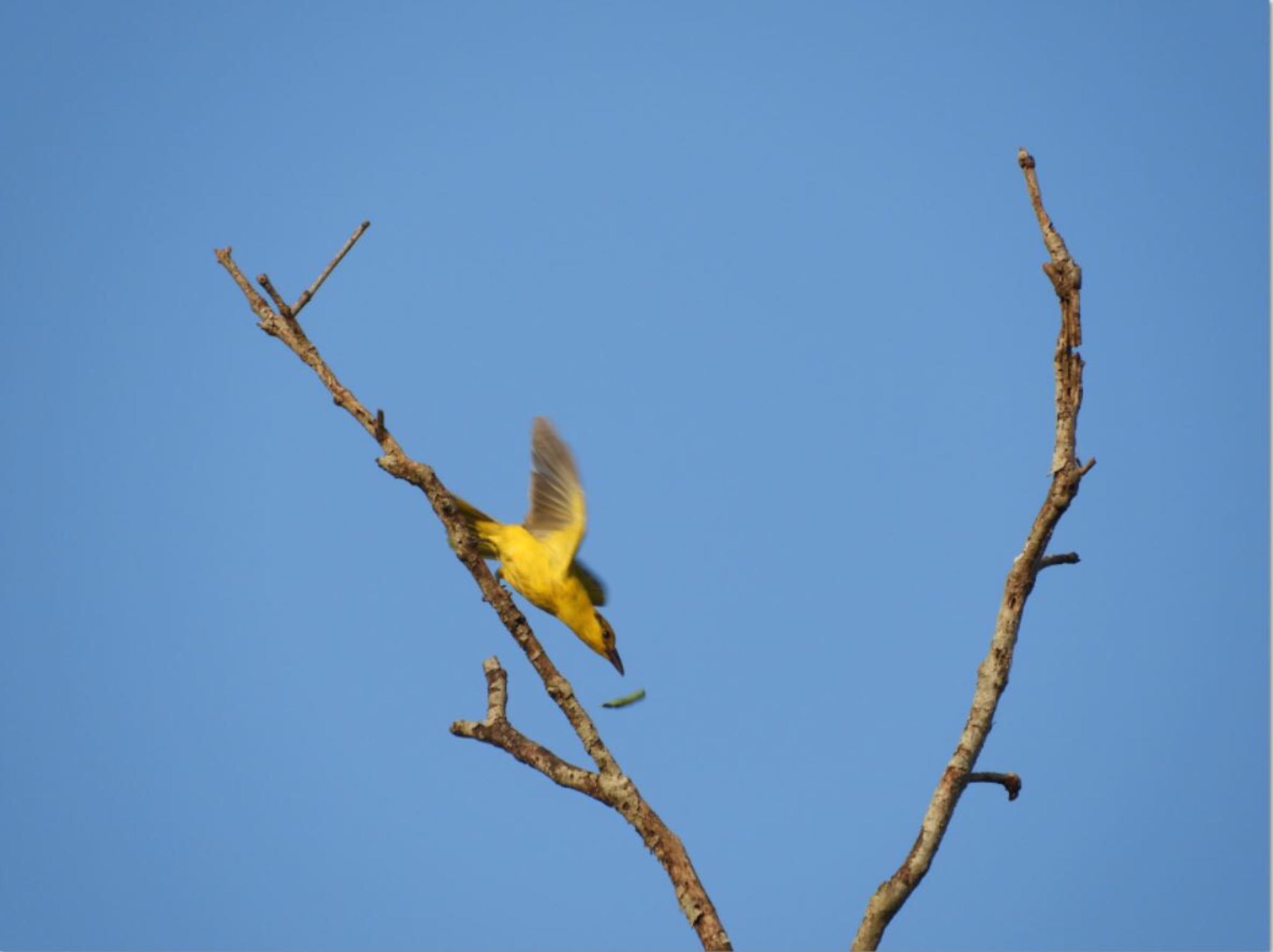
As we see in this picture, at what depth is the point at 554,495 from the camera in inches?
352

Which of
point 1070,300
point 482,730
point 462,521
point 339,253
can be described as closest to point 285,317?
point 339,253

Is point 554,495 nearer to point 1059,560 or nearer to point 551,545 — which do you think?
point 551,545

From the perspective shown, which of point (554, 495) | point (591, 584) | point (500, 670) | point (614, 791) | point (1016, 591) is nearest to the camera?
point (1016, 591)

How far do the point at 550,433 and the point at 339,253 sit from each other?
1.94 m

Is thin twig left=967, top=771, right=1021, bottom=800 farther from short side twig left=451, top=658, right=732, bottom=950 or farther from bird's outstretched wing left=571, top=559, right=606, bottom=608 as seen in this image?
bird's outstretched wing left=571, top=559, right=606, bottom=608

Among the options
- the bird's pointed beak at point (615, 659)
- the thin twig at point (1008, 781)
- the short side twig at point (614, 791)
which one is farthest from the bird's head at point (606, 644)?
the thin twig at point (1008, 781)

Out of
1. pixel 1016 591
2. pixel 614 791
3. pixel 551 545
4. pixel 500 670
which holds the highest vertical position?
pixel 551 545

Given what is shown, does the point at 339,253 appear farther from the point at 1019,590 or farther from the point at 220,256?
the point at 1019,590

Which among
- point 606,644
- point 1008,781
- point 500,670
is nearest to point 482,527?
point 606,644

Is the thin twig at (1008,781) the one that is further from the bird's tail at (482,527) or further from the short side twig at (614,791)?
the bird's tail at (482,527)

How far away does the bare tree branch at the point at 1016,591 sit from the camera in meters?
6.19

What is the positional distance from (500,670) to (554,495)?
1.70 meters

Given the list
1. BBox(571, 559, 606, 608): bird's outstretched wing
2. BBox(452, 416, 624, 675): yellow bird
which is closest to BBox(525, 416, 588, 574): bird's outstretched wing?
BBox(452, 416, 624, 675): yellow bird

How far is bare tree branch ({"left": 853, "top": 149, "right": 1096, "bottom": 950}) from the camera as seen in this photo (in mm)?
6191
